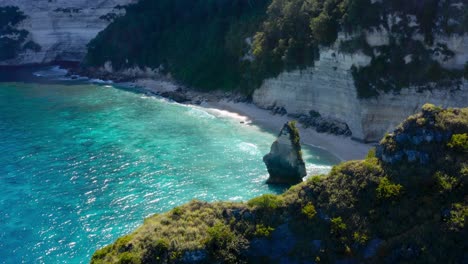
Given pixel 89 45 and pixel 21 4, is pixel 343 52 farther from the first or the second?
pixel 21 4

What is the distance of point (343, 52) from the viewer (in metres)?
45.3

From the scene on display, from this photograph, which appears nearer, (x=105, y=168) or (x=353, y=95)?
(x=105, y=168)

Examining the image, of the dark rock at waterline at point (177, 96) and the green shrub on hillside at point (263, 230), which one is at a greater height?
the green shrub on hillside at point (263, 230)

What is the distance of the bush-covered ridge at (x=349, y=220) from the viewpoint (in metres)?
18.7

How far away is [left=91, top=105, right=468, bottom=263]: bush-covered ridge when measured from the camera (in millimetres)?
18703

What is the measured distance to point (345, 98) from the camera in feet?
150

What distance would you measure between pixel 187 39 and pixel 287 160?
145 ft

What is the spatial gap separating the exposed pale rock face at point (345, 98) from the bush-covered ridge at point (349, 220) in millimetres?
19700

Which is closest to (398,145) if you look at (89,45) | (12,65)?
(89,45)

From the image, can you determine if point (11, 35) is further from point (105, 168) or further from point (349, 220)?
point (349, 220)

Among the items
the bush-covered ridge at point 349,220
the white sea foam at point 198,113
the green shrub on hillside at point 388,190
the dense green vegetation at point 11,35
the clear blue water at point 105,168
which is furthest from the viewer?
the dense green vegetation at point 11,35

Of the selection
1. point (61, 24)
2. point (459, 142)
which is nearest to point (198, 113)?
point (459, 142)

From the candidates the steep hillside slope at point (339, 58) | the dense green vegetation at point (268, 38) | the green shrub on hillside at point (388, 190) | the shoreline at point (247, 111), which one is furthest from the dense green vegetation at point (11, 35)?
the green shrub on hillside at point (388, 190)

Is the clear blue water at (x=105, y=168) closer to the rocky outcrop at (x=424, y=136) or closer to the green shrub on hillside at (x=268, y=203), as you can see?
the green shrub on hillside at (x=268, y=203)
